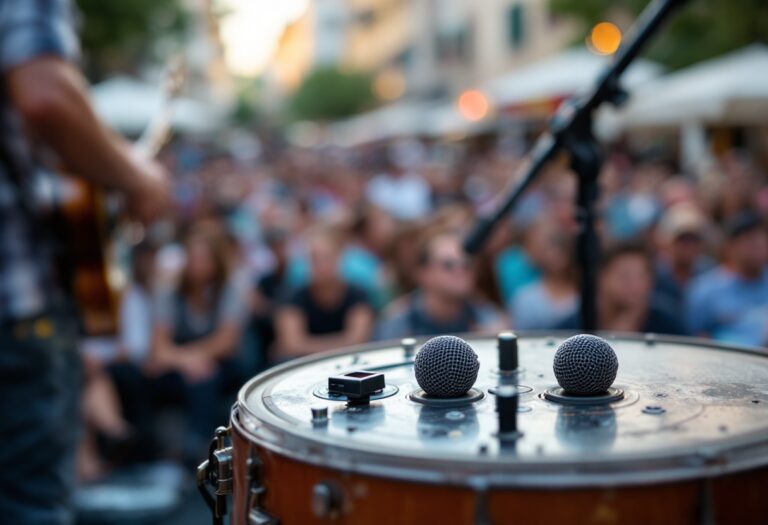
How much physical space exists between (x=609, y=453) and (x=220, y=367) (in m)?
5.55

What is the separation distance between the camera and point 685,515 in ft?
3.85

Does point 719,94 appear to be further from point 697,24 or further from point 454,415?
point 454,415

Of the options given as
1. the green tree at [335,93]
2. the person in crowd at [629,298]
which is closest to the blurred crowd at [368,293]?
the person in crowd at [629,298]

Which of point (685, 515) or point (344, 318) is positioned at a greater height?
point (685, 515)

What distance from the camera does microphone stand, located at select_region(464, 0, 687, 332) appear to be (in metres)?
2.36

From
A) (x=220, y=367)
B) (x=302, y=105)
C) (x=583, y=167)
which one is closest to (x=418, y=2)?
(x=302, y=105)

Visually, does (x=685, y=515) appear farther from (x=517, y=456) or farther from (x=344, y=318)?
(x=344, y=318)

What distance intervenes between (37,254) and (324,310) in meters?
3.63

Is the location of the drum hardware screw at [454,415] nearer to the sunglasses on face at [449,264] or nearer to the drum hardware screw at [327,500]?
the drum hardware screw at [327,500]

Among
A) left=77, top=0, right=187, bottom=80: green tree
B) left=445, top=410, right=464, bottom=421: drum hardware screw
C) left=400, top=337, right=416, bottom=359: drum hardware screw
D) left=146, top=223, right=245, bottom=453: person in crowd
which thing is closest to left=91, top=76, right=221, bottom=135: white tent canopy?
left=77, top=0, right=187, bottom=80: green tree

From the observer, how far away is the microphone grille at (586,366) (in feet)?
4.92

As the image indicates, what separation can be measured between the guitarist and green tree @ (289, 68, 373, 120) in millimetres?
56388

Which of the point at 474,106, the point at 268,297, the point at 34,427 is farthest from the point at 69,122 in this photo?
the point at 474,106

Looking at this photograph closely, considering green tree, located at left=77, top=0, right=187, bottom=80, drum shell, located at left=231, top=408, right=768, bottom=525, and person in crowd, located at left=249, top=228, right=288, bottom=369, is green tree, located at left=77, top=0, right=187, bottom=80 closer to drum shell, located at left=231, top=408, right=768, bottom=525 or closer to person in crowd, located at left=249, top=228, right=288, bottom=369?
person in crowd, located at left=249, top=228, right=288, bottom=369
